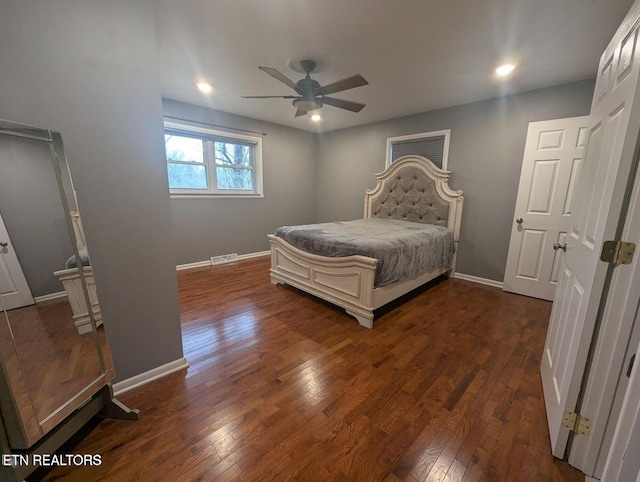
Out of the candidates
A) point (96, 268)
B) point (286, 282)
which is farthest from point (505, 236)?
point (96, 268)

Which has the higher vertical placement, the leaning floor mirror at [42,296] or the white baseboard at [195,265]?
the leaning floor mirror at [42,296]

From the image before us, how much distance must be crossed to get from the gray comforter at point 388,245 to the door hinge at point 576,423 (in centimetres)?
141

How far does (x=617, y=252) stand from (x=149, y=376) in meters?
2.50

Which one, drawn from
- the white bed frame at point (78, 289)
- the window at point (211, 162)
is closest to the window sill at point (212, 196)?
the window at point (211, 162)

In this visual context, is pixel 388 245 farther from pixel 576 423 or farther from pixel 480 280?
pixel 480 280

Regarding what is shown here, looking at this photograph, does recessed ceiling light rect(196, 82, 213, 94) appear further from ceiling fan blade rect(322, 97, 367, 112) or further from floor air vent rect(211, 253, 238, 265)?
floor air vent rect(211, 253, 238, 265)

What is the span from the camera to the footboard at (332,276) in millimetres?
2338

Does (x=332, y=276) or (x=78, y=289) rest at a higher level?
(x=78, y=289)

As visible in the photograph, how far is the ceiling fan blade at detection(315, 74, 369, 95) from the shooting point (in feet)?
6.73

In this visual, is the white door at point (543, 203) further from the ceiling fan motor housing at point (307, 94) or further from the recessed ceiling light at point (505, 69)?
the ceiling fan motor housing at point (307, 94)

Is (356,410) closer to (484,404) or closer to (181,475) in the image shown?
(484,404)

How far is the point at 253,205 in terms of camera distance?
4648 mm

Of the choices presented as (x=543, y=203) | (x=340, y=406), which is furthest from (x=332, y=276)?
(x=543, y=203)

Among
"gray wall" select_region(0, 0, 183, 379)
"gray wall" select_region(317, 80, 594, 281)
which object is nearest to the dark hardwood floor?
"gray wall" select_region(0, 0, 183, 379)
